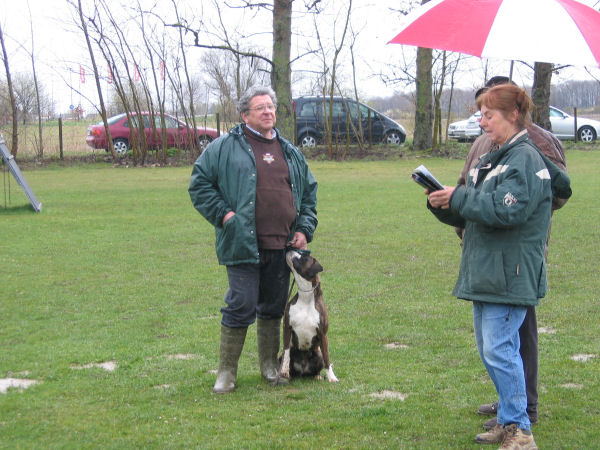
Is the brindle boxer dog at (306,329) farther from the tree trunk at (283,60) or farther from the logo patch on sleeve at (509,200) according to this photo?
the tree trunk at (283,60)

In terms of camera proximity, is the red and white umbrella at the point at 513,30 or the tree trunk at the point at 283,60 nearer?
the red and white umbrella at the point at 513,30

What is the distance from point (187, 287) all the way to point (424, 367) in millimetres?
3647

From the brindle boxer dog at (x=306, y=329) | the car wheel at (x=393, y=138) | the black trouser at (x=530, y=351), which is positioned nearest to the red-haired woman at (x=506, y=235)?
the black trouser at (x=530, y=351)

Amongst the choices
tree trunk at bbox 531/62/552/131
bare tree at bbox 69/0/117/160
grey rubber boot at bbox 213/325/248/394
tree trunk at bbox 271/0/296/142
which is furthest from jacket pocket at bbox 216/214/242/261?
bare tree at bbox 69/0/117/160

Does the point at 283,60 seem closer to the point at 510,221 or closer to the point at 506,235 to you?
the point at 506,235

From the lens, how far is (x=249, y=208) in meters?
4.74

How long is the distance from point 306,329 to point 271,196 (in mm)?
953

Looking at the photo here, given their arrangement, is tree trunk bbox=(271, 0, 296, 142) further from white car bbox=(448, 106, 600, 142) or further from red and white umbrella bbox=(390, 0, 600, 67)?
red and white umbrella bbox=(390, 0, 600, 67)

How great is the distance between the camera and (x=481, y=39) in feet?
14.5

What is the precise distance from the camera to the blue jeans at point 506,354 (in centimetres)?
363

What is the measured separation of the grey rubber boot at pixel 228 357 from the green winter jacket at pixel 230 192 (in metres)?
0.48

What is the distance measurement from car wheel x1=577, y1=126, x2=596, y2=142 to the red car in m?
13.7

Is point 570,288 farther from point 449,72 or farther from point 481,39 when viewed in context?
point 449,72

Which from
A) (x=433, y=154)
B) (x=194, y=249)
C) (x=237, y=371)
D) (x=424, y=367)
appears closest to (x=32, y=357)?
(x=237, y=371)
